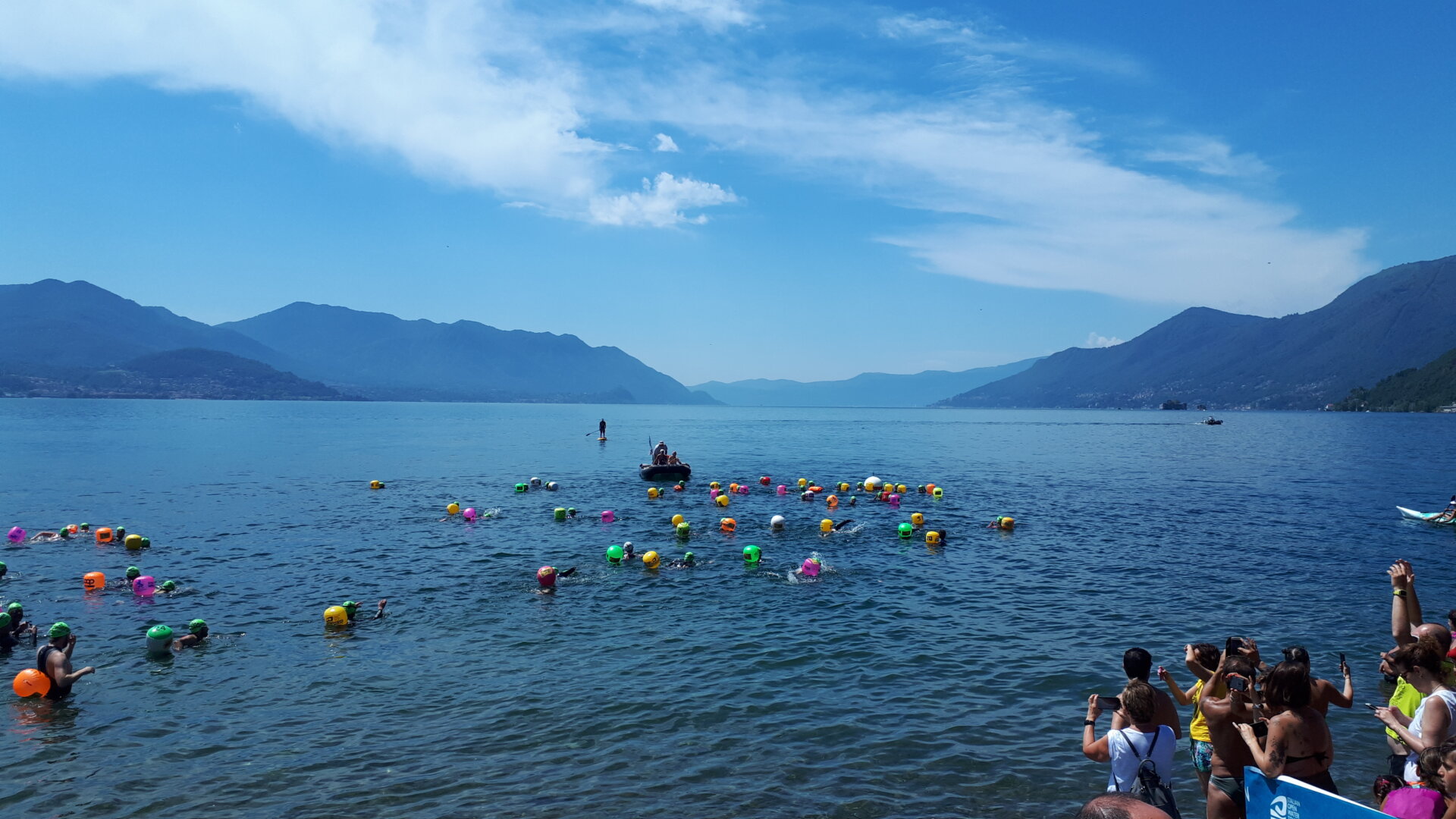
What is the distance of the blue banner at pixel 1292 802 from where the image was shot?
646cm

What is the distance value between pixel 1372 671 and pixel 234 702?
2425cm

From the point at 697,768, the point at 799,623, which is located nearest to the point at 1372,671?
the point at 799,623

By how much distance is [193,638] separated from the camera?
19297 millimetres

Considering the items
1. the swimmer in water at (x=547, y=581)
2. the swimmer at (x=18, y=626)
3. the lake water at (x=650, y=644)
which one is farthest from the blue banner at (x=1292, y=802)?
the swimmer at (x=18, y=626)

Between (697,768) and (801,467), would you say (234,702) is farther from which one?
(801,467)

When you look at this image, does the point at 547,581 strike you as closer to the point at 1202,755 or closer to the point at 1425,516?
the point at 1202,755

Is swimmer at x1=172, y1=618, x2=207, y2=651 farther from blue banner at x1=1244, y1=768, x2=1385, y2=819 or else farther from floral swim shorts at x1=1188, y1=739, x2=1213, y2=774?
blue banner at x1=1244, y1=768, x2=1385, y2=819

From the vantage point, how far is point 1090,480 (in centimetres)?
5906

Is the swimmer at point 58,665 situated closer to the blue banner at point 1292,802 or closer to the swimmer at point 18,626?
the swimmer at point 18,626

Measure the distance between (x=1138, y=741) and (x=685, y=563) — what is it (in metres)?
20.5

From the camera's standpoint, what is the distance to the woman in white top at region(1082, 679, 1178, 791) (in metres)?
8.69

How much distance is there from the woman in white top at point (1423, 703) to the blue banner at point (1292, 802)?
1837mm

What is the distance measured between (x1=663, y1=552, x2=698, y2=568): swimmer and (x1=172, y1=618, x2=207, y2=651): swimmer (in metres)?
13.8

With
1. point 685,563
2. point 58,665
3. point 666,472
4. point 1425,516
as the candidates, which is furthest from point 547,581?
point 1425,516
